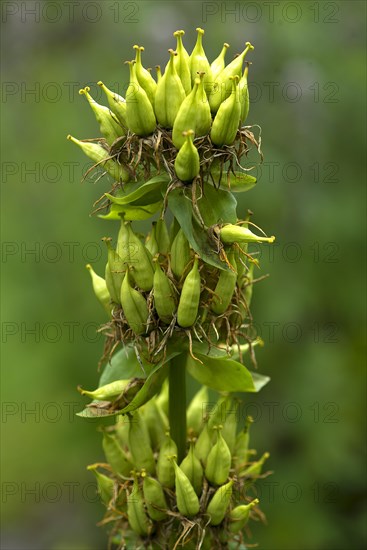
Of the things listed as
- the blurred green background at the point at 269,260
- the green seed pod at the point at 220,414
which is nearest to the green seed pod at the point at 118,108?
the green seed pod at the point at 220,414

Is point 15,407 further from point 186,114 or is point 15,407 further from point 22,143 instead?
point 186,114

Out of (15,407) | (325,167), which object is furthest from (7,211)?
(325,167)

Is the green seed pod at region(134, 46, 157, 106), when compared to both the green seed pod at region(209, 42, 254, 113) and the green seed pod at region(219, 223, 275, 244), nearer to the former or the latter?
the green seed pod at region(209, 42, 254, 113)

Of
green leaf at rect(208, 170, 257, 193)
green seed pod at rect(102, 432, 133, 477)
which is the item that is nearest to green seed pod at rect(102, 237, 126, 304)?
green leaf at rect(208, 170, 257, 193)

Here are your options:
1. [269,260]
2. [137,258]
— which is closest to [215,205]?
[137,258]

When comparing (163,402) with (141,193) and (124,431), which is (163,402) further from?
(141,193)
